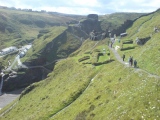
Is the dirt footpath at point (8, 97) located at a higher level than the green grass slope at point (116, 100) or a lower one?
lower

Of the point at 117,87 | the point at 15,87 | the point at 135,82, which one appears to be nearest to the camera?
the point at 135,82

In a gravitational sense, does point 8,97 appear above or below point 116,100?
below

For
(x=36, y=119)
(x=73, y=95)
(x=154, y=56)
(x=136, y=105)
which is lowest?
(x=36, y=119)

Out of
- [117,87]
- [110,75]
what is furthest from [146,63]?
[117,87]

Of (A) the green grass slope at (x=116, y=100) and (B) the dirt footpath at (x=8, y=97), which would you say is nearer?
(A) the green grass slope at (x=116, y=100)

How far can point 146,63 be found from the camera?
206 ft

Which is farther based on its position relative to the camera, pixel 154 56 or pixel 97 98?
pixel 154 56

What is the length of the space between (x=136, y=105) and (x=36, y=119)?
3310cm

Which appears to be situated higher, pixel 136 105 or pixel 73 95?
pixel 136 105

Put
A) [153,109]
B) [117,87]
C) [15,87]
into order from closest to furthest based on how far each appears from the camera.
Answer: [153,109], [117,87], [15,87]

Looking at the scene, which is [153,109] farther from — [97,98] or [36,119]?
[36,119]

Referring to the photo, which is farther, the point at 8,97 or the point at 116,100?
the point at 8,97

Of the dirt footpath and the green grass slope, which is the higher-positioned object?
the green grass slope

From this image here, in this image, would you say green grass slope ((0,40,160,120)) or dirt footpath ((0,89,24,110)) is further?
dirt footpath ((0,89,24,110))
